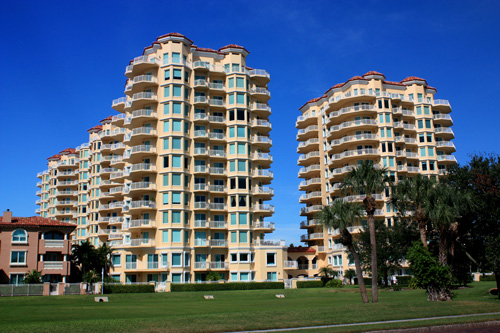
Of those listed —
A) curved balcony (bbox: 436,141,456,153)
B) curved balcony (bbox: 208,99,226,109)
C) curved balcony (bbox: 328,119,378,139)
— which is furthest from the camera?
curved balcony (bbox: 436,141,456,153)

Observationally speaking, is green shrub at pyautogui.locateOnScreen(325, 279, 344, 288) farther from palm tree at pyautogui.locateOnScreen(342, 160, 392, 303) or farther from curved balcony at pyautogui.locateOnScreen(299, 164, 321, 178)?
curved balcony at pyautogui.locateOnScreen(299, 164, 321, 178)

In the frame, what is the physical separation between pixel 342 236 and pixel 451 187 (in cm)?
1105

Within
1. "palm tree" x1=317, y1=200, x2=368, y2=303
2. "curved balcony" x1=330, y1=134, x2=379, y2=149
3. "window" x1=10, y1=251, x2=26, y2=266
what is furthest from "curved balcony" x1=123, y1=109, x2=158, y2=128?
"palm tree" x1=317, y1=200, x2=368, y2=303

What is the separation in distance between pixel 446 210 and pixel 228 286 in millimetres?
38182

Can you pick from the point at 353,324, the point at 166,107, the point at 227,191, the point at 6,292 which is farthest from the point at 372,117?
the point at 353,324

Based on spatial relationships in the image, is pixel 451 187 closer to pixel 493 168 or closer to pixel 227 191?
pixel 493 168

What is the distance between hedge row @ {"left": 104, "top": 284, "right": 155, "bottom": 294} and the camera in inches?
2505

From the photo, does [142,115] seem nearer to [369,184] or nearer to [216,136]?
[216,136]

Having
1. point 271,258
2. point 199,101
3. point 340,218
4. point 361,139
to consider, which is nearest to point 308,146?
point 361,139

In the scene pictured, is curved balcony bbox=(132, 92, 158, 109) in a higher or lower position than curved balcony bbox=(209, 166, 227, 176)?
higher

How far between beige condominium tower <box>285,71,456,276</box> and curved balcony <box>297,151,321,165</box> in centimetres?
22

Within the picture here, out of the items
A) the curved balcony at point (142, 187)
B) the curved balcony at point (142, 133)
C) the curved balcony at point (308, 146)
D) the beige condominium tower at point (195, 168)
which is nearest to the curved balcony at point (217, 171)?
the beige condominium tower at point (195, 168)

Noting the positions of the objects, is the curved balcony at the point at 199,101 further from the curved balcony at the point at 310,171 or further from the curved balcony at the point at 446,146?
the curved balcony at the point at 446,146

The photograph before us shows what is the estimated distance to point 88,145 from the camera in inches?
5295
